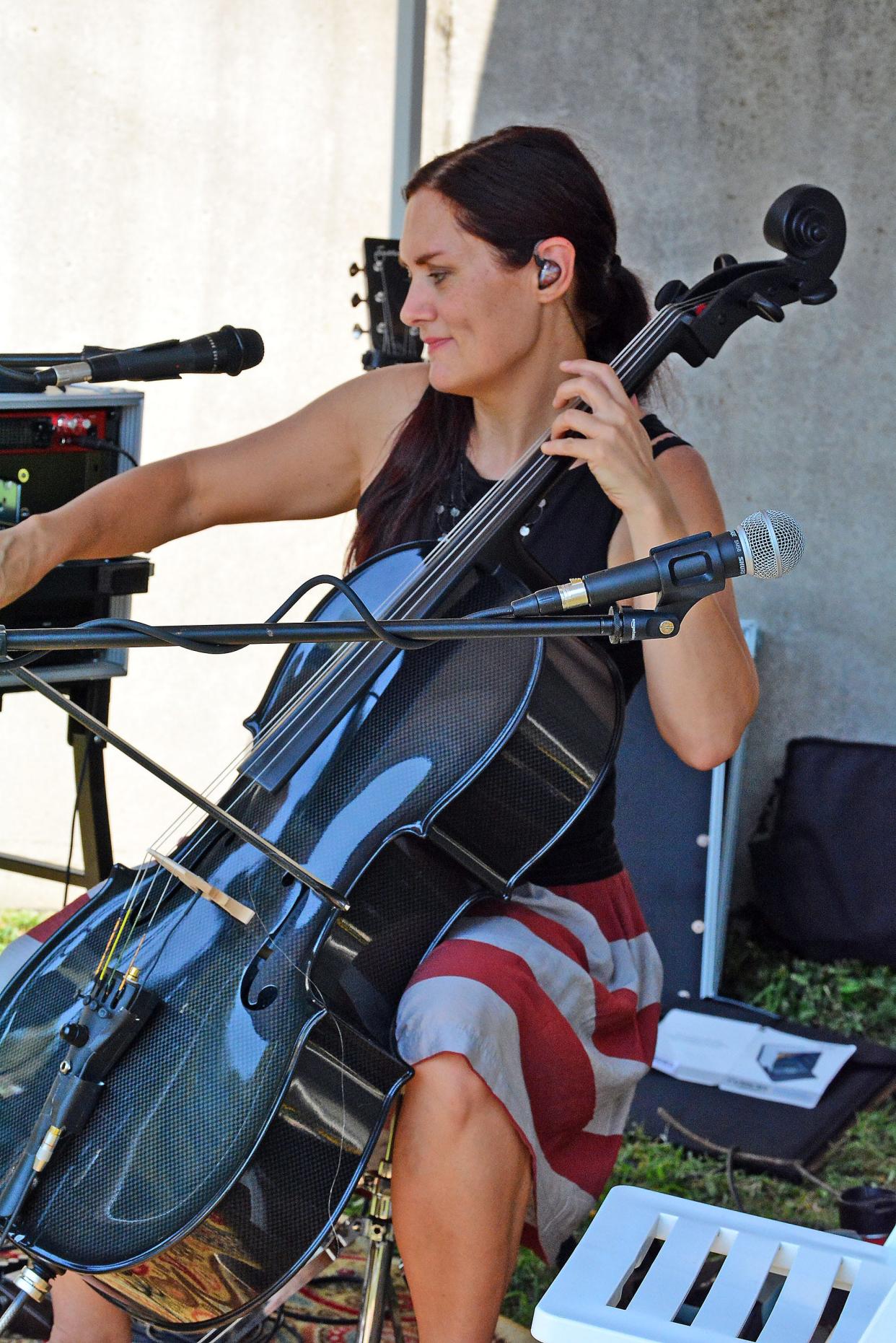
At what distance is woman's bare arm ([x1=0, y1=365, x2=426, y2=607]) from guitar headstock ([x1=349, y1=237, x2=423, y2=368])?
0.38 metres

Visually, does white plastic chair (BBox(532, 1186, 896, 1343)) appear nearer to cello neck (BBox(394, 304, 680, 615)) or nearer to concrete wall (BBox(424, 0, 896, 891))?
cello neck (BBox(394, 304, 680, 615))

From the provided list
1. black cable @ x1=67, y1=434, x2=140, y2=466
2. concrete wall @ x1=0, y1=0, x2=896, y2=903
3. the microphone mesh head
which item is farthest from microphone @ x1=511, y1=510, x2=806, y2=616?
concrete wall @ x1=0, y1=0, x2=896, y2=903

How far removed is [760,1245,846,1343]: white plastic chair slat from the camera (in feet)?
3.50

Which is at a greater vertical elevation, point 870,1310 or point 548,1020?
point 548,1020

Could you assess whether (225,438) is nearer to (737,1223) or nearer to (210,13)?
(210,13)

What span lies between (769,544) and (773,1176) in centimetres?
172

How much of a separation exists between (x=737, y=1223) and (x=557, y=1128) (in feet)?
0.91

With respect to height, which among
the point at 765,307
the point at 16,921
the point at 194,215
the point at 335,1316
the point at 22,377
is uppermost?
the point at 194,215

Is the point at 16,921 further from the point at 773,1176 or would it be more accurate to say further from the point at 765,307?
the point at 765,307

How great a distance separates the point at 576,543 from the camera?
1.64 m

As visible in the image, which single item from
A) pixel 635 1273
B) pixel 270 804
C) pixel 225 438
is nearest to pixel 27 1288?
pixel 270 804

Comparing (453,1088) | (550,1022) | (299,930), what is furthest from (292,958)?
(550,1022)

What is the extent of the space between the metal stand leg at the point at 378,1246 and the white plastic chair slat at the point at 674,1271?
0.29 meters

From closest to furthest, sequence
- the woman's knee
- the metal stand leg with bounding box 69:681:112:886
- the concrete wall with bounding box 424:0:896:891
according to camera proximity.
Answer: the woman's knee → the metal stand leg with bounding box 69:681:112:886 → the concrete wall with bounding box 424:0:896:891
